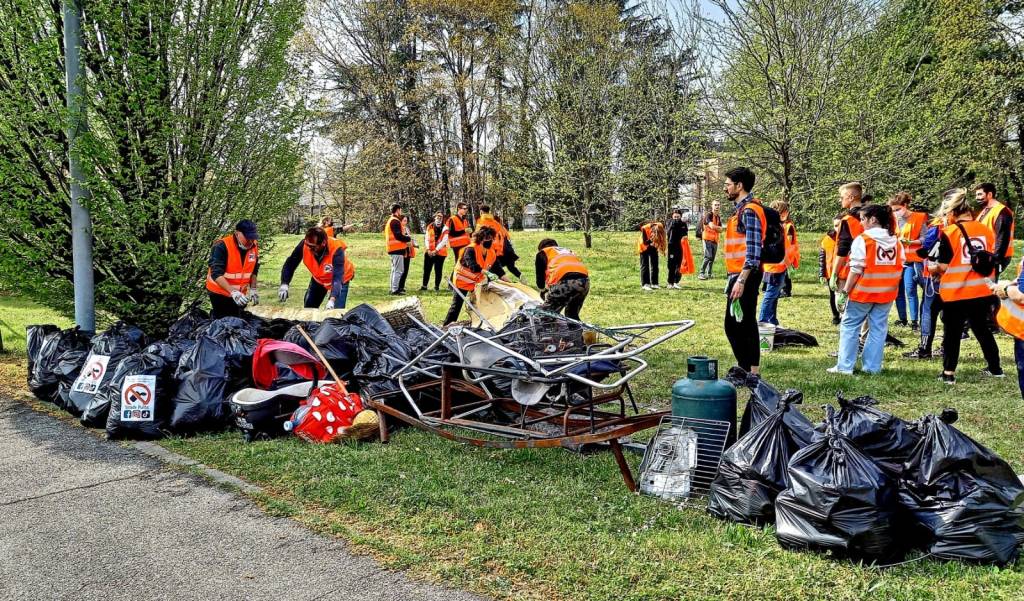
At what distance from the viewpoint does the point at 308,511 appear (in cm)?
399

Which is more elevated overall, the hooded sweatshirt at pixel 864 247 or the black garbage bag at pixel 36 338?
the hooded sweatshirt at pixel 864 247

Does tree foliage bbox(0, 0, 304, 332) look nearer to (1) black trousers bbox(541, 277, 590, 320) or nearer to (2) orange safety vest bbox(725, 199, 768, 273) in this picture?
(1) black trousers bbox(541, 277, 590, 320)

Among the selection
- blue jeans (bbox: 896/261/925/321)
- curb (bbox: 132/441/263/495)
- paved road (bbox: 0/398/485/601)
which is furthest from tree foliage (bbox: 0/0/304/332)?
blue jeans (bbox: 896/261/925/321)

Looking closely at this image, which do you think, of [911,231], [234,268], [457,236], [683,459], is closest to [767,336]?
[911,231]

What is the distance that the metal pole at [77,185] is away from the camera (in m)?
6.81

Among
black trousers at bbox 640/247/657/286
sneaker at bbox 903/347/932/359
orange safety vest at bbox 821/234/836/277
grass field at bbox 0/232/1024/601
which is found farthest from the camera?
black trousers at bbox 640/247/657/286

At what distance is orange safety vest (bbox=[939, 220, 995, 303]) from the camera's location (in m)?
6.51

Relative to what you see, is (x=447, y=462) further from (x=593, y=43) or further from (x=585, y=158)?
(x=593, y=43)

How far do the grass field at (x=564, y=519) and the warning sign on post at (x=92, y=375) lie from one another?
1.12m

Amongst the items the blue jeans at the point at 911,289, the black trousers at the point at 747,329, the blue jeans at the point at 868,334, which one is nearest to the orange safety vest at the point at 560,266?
the black trousers at the point at 747,329

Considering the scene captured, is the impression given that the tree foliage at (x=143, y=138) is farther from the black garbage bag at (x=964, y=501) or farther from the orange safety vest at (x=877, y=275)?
the black garbage bag at (x=964, y=501)

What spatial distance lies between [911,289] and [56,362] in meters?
10.2

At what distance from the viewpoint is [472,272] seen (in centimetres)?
924

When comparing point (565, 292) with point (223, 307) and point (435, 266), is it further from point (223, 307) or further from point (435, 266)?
point (435, 266)
